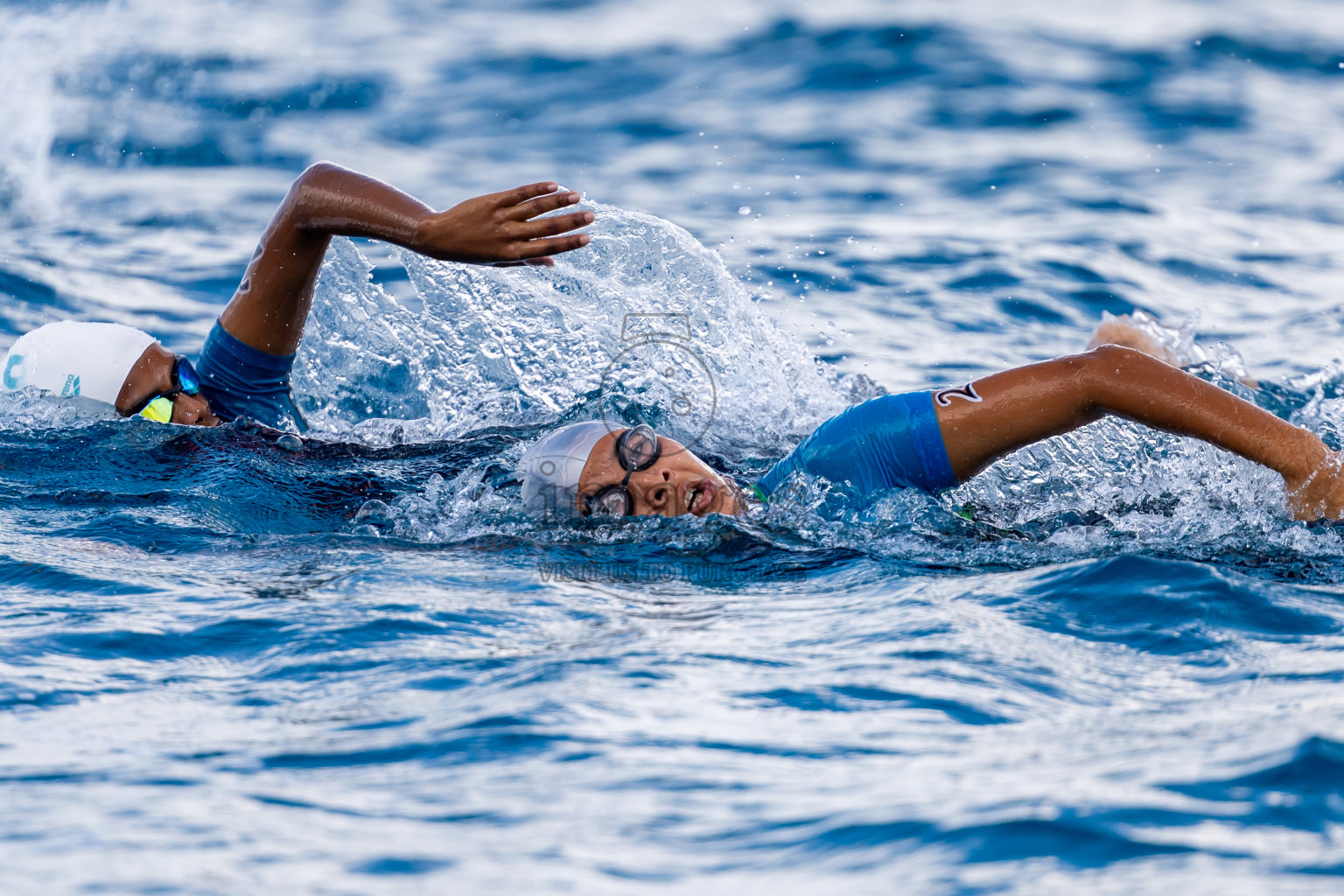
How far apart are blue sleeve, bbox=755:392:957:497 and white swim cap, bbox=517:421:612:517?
890 millimetres

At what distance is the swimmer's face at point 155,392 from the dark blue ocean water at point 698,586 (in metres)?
0.16

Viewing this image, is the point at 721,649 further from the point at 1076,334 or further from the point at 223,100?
the point at 223,100

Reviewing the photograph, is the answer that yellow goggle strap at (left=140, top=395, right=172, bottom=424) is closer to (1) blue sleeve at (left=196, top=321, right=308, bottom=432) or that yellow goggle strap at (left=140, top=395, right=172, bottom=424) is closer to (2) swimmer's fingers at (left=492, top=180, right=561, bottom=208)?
(1) blue sleeve at (left=196, top=321, right=308, bottom=432)

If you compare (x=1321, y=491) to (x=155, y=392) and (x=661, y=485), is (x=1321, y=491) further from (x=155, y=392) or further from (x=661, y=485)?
(x=155, y=392)

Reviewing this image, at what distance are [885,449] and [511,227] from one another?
159 cm

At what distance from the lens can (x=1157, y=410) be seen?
15.1 feet

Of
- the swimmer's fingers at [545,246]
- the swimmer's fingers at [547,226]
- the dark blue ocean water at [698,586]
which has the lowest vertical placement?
the dark blue ocean water at [698,586]

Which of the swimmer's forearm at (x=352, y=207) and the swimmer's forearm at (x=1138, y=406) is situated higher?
the swimmer's forearm at (x=352, y=207)

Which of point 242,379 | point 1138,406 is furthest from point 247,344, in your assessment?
point 1138,406

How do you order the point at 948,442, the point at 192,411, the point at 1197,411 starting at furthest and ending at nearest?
the point at 192,411, the point at 948,442, the point at 1197,411

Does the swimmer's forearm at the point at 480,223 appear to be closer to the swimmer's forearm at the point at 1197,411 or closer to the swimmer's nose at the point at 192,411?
the swimmer's nose at the point at 192,411

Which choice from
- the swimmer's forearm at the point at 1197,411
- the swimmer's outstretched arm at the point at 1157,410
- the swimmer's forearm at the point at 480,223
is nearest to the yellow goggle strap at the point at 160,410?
the swimmer's forearm at the point at 480,223

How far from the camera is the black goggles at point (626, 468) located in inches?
211

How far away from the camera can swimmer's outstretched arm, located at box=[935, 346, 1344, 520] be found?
15.1ft
